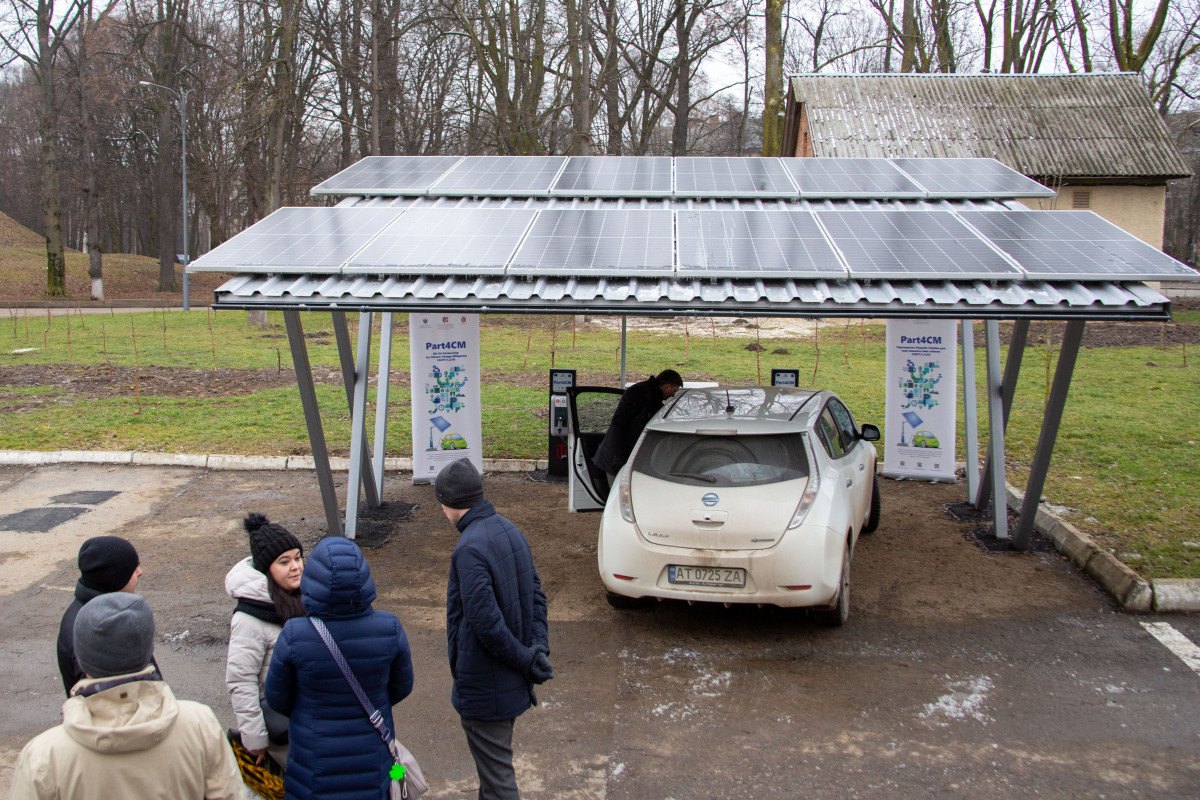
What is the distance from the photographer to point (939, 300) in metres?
6.93

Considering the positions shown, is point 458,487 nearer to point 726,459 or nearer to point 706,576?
point 706,576

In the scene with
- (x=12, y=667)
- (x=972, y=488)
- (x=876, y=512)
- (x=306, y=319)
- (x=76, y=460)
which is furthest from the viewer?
(x=306, y=319)

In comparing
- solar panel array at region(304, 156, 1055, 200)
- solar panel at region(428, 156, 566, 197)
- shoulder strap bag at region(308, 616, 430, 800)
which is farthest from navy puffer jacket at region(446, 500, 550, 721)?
solar panel at region(428, 156, 566, 197)

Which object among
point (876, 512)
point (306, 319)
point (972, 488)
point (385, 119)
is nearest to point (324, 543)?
point (876, 512)

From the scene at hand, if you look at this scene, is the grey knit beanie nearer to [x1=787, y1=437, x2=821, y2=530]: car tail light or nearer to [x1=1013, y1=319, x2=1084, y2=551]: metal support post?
[x1=787, y1=437, x2=821, y2=530]: car tail light

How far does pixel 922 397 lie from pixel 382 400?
6.38 meters

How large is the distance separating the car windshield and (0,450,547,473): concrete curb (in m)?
4.97

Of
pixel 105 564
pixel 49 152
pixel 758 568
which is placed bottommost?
pixel 758 568

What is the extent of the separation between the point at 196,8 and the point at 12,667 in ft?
134

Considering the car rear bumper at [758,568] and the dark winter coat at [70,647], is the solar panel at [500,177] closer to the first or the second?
the car rear bumper at [758,568]

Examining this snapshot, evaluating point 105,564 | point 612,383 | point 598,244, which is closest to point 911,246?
point 598,244

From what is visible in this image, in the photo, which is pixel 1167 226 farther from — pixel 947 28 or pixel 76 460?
pixel 76 460

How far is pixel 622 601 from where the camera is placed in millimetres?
7812

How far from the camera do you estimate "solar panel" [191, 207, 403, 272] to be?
25.0ft
